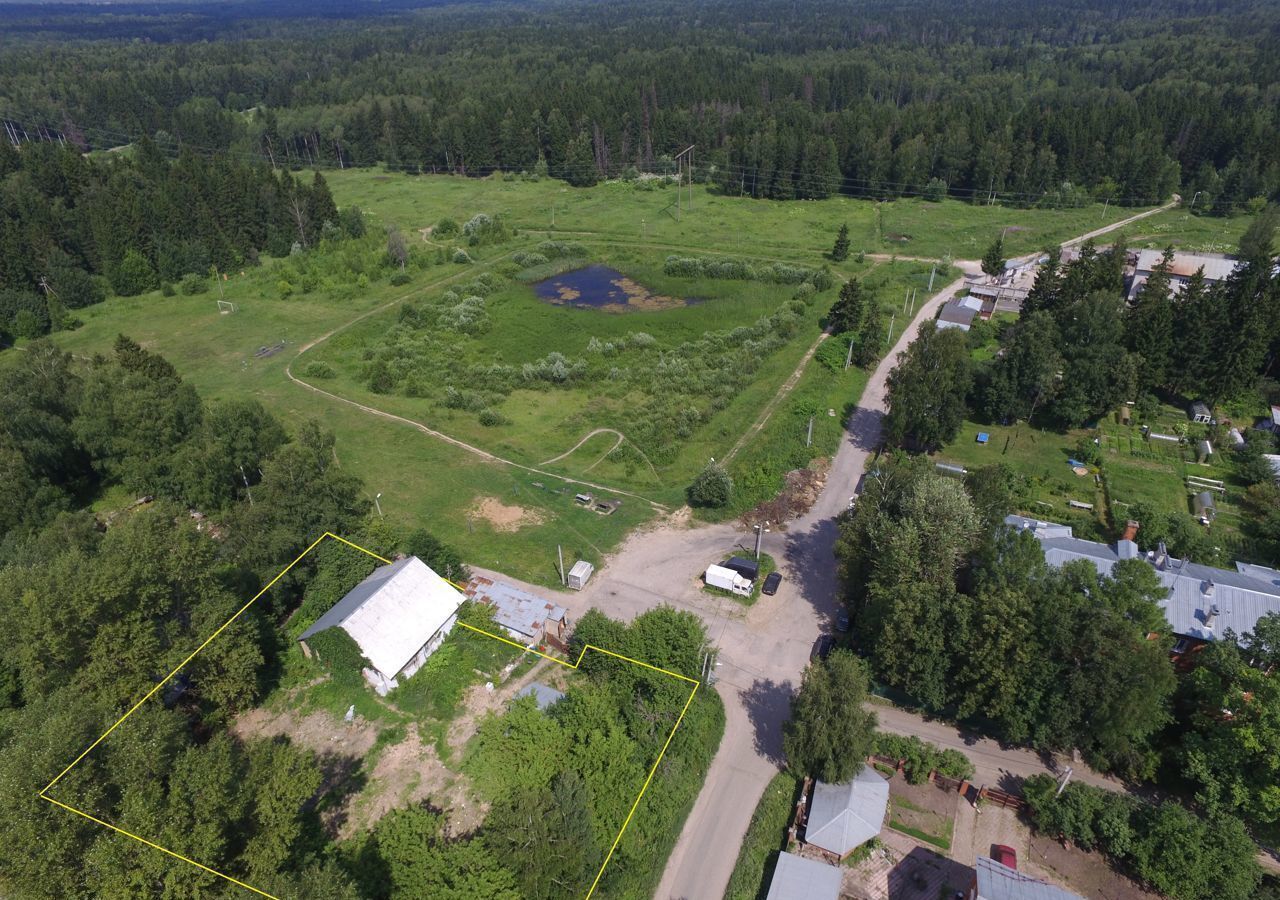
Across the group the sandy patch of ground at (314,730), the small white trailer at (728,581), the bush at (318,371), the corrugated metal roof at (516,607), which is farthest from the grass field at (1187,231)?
the sandy patch of ground at (314,730)

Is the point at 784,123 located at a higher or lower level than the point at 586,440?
higher

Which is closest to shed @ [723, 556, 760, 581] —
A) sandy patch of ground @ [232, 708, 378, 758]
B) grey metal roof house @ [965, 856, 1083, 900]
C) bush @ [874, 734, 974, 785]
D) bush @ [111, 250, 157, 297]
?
bush @ [874, 734, 974, 785]

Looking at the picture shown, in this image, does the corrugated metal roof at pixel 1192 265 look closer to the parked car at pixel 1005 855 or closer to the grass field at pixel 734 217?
the grass field at pixel 734 217

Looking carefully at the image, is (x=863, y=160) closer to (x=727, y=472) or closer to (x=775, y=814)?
(x=727, y=472)

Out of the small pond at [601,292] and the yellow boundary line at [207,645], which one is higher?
the yellow boundary line at [207,645]

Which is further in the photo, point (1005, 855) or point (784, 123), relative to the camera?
point (784, 123)

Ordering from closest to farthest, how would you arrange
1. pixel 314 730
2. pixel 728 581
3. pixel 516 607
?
pixel 314 730 → pixel 516 607 → pixel 728 581

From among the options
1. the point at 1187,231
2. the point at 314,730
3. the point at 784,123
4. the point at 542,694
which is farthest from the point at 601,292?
the point at 1187,231

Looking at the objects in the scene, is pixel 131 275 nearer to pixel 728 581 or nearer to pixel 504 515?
pixel 504 515
